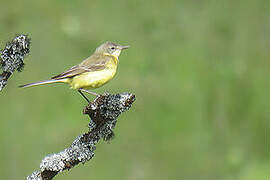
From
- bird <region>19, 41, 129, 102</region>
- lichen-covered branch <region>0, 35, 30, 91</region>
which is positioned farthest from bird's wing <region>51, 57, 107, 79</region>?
lichen-covered branch <region>0, 35, 30, 91</region>

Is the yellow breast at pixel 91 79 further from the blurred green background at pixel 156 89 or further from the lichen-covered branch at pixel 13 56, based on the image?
the blurred green background at pixel 156 89

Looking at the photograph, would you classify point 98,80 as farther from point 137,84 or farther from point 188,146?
point 188,146

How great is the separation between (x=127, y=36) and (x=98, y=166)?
163 centimetres

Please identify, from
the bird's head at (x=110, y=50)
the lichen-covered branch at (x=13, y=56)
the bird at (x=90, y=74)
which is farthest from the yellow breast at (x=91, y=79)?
the lichen-covered branch at (x=13, y=56)

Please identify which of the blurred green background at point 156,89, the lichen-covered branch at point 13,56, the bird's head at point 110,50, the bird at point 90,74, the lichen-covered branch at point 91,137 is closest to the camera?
the lichen-covered branch at point 13,56

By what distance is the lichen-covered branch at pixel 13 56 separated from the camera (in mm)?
1683

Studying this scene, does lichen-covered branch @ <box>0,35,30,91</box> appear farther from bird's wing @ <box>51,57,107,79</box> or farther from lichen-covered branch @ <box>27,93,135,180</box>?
bird's wing @ <box>51,57,107,79</box>

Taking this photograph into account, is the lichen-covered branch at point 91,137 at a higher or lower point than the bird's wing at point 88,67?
higher

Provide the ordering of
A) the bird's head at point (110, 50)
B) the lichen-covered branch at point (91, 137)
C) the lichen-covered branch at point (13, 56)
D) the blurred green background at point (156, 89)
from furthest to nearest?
the blurred green background at point (156, 89) < the bird's head at point (110, 50) < the lichen-covered branch at point (91, 137) < the lichen-covered branch at point (13, 56)

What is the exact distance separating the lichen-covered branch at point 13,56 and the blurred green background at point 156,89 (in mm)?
3246

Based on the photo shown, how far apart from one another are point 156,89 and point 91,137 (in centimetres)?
343

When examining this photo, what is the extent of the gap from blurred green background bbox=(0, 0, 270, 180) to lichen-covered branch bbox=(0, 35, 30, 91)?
128 inches

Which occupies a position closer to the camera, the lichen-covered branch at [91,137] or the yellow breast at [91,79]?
the lichen-covered branch at [91,137]

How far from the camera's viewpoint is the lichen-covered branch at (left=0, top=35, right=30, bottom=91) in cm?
168
